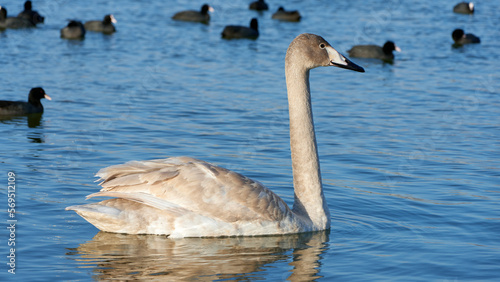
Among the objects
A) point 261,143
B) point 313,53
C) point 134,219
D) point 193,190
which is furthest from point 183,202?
point 261,143

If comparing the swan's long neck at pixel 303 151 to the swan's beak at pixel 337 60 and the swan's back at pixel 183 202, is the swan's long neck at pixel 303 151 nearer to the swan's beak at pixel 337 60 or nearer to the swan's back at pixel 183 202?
the swan's beak at pixel 337 60

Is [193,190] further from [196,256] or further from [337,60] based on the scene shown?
[337,60]

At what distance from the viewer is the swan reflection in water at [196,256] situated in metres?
8.43

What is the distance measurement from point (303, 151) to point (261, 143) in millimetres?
4857

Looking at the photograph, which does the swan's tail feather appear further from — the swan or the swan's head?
the swan's head

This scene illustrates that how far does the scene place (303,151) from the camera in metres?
10.1

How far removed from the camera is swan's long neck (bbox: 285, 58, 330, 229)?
397 inches

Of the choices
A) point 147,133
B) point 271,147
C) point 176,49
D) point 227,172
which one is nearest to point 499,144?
point 271,147

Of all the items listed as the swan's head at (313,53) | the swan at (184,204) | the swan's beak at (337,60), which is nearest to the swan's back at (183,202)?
the swan at (184,204)

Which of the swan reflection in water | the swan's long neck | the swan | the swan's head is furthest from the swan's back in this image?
the swan's head

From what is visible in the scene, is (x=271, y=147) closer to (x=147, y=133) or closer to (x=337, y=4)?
(x=147, y=133)

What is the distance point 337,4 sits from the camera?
37906 mm

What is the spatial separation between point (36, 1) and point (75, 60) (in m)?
16.1

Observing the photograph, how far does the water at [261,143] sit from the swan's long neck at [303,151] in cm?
44
